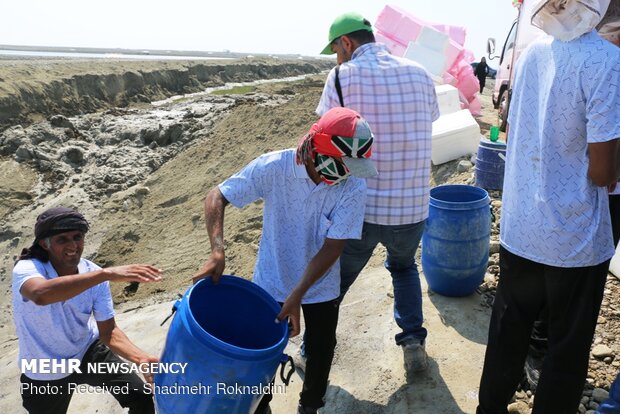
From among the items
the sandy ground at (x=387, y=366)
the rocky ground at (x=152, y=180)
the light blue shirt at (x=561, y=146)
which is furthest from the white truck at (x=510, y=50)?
the light blue shirt at (x=561, y=146)

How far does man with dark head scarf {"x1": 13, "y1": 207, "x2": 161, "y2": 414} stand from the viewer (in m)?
2.58

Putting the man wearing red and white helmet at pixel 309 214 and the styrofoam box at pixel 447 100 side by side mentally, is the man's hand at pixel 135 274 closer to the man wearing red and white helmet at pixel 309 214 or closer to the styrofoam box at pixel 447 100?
the man wearing red and white helmet at pixel 309 214

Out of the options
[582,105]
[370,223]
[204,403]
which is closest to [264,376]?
[204,403]

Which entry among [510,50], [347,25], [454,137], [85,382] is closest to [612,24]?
[347,25]

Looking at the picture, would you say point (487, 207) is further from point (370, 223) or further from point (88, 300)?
point (88, 300)

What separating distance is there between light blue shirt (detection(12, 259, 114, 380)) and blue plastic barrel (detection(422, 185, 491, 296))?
221 cm

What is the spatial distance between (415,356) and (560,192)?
1.45 meters

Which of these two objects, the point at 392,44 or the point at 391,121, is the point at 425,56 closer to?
the point at 392,44

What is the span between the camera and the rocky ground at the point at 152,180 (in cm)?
376

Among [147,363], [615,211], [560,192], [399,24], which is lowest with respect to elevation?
[147,363]

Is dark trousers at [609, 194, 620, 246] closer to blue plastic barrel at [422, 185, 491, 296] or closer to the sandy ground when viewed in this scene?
blue plastic barrel at [422, 185, 491, 296]

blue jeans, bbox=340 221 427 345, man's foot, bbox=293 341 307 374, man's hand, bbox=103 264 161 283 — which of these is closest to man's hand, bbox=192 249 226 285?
man's hand, bbox=103 264 161 283

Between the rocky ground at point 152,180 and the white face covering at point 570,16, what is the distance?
6.28ft

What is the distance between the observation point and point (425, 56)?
8.35m
